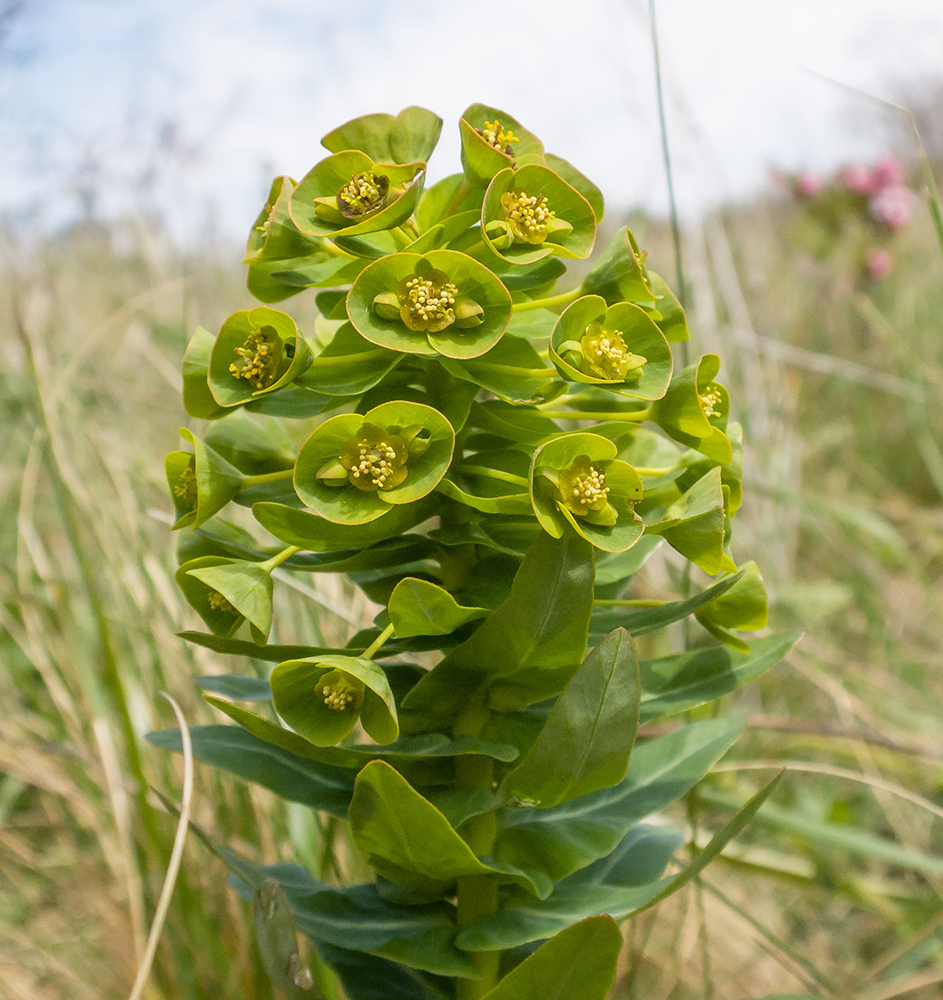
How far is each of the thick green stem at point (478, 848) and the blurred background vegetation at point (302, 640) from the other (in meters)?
0.28

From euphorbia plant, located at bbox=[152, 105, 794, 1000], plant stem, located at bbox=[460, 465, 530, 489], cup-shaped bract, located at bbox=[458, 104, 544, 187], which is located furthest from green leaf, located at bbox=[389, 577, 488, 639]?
cup-shaped bract, located at bbox=[458, 104, 544, 187]

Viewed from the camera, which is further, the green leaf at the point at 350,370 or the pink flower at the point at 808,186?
the pink flower at the point at 808,186

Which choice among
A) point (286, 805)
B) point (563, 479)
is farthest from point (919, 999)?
point (563, 479)

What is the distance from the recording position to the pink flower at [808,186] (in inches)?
A: 162

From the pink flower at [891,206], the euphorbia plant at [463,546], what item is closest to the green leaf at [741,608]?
the euphorbia plant at [463,546]

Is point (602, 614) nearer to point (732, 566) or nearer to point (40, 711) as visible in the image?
point (732, 566)

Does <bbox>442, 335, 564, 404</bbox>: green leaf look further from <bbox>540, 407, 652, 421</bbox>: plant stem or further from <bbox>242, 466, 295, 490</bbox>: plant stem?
<bbox>242, 466, 295, 490</bbox>: plant stem

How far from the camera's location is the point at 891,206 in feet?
12.4

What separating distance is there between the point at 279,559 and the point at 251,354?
0.16 metres

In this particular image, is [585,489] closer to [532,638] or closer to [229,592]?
[532,638]

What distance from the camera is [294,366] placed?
63 cm

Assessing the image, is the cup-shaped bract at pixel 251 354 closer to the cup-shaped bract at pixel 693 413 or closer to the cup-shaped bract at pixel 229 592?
the cup-shaped bract at pixel 229 592

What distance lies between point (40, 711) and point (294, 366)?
1.50m

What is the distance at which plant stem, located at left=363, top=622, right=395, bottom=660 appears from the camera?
63cm
